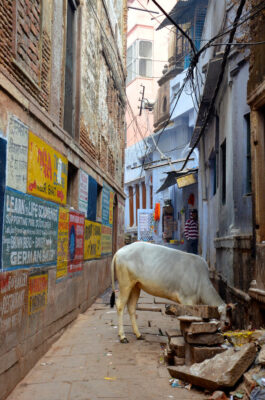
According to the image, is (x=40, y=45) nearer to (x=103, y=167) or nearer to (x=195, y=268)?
(x=195, y=268)

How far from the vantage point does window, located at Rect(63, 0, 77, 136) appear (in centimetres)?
758

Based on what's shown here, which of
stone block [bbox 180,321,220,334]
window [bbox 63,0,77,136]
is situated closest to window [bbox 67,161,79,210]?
window [bbox 63,0,77,136]

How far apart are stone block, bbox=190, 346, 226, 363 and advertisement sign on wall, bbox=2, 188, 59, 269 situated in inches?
78.7

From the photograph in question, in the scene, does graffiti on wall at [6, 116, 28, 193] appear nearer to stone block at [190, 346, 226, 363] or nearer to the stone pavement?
the stone pavement

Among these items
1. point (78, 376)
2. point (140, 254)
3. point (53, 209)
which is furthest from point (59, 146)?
point (78, 376)

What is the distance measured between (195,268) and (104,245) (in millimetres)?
4913

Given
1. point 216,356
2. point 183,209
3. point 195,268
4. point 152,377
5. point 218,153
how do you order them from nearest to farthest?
point 216,356 → point 152,377 → point 195,268 → point 218,153 → point 183,209

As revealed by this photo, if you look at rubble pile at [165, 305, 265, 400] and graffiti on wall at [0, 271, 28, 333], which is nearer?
rubble pile at [165, 305, 265, 400]

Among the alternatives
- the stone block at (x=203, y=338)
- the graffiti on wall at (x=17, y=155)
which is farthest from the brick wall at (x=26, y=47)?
the stone block at (x=203, y=338)

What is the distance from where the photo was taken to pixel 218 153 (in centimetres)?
973

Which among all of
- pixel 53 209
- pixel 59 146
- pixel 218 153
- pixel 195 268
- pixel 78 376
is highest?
A: pixel 218 153

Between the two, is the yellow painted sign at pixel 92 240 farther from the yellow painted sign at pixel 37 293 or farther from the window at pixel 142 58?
the window at pixel 142 58

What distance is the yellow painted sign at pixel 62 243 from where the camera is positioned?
6.27 meters

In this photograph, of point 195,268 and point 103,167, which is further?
point 103,167
